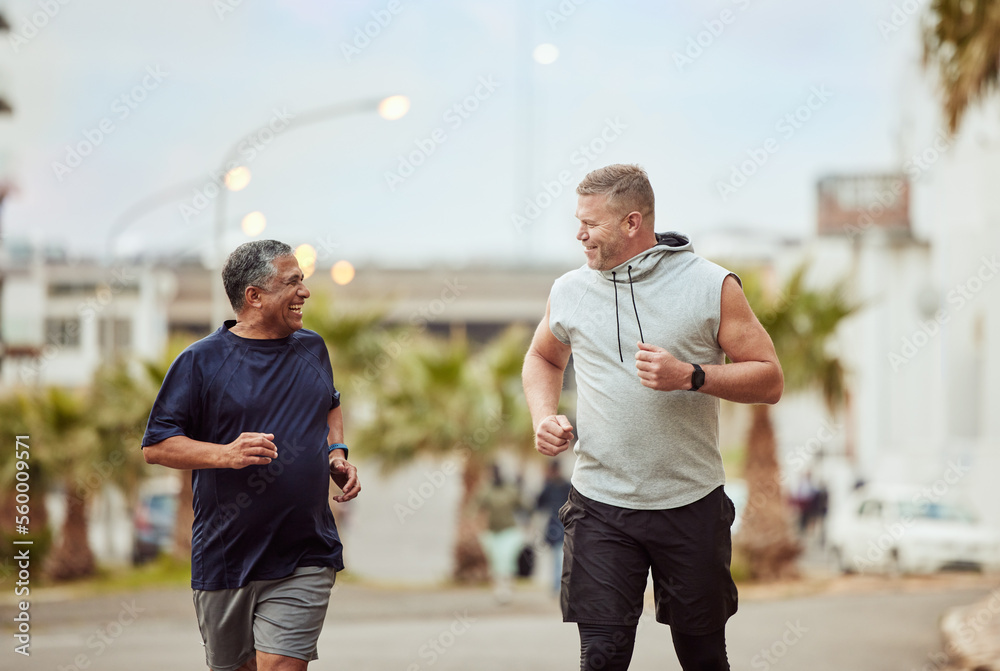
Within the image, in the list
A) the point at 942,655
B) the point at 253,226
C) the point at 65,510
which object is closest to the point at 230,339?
the point at 942,655

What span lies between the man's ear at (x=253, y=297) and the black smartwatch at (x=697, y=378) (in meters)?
1.42

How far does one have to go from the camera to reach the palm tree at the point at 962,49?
810cm

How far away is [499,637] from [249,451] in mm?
6376

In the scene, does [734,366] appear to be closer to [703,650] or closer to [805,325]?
[703,650]

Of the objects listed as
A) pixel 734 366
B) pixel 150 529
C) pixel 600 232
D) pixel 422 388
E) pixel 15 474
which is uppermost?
pixel 600 232

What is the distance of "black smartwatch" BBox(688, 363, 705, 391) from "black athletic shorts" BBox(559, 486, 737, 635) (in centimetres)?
46

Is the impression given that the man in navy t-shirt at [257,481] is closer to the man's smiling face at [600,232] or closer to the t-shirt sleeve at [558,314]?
the t-shirt sleeve at [558,314]

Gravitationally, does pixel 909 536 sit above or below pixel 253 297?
below

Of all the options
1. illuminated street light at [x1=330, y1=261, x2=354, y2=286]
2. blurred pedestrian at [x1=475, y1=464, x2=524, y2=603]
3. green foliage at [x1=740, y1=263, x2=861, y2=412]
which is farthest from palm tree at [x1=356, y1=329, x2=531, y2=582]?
green foliage at [x1=740, y1=263, x2=861, y2=412]

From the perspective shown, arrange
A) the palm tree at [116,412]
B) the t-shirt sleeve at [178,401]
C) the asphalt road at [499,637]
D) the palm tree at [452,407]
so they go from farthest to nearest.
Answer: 1. the palm tree at [116,412]
2. the palm tree at [452,407]
3. the asphalt road at [499,637]
4. the t-shirt sleeve at [178,401]

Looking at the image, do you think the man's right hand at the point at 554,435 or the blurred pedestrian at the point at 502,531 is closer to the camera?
the man's right hand at the point at 554,435

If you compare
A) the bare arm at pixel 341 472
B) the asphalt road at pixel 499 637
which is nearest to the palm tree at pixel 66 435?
the asphalt road at pixel 499 637

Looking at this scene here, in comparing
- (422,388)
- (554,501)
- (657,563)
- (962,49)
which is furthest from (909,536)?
(657,563)

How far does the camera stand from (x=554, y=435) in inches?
127
